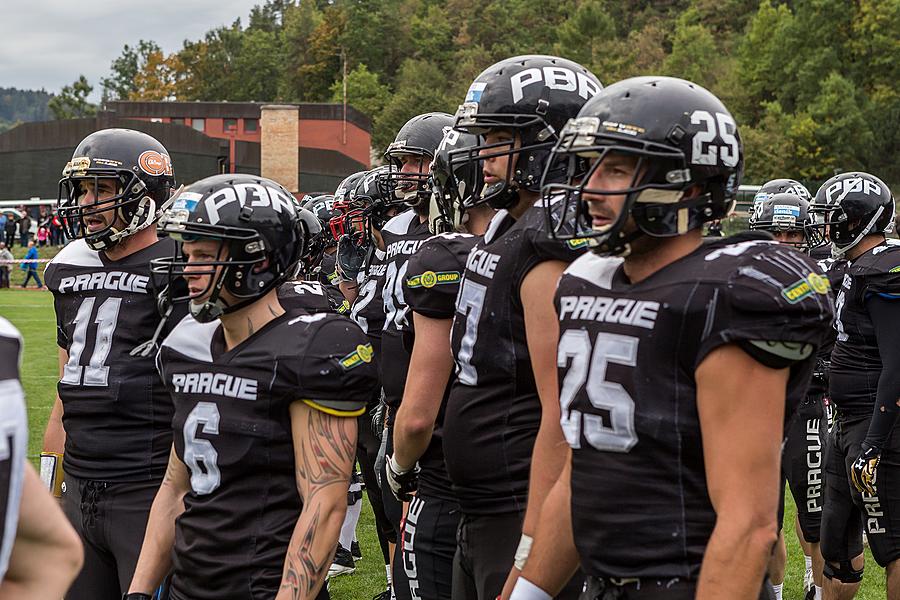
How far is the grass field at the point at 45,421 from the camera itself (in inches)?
277

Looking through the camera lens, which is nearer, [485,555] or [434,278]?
[485,555]

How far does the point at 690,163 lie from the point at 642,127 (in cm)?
15

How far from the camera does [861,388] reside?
5938mm

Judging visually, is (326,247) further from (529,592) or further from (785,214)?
(529,592)

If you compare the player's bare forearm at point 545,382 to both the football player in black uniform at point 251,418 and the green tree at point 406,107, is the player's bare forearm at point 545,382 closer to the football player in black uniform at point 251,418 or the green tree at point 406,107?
the football player in black uniform at point 251,418

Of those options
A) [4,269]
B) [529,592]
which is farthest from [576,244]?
[4,269]

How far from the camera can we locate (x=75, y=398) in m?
4.50

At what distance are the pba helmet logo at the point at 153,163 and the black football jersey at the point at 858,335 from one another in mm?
3486

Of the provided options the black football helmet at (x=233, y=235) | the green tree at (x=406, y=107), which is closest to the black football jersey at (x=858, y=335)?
the black football helmet at (x=233, y=235)

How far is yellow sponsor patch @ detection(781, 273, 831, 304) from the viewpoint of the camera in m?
2.38

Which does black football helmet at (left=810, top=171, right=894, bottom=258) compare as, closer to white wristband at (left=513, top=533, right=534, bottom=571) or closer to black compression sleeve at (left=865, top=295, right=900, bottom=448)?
black compression sleeve at (left=865, top=295, right=900, bottom=448)

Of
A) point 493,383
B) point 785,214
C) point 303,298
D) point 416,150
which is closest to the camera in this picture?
point 493,383

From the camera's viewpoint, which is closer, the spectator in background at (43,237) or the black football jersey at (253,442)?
the black football jersey at (253,442)

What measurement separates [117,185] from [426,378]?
176cm
